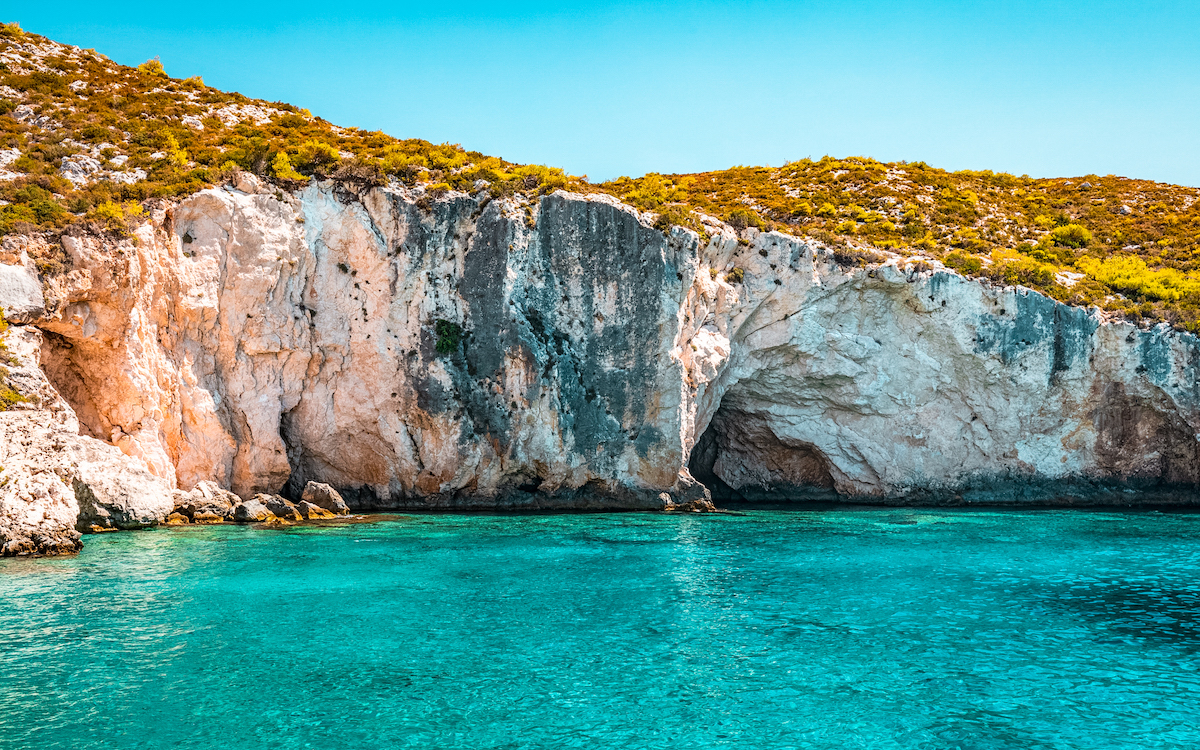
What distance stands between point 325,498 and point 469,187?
13.0m

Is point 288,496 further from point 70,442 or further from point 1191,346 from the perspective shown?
point 1191,346

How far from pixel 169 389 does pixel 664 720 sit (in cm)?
2203

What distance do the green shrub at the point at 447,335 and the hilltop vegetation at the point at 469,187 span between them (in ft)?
16.9

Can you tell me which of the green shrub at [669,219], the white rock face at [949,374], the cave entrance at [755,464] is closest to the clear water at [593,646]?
the white rock face at [949,374]

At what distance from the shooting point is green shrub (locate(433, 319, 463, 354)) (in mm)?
29719

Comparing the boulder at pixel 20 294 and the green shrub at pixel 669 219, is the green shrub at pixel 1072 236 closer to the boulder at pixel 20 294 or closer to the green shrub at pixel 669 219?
the green shrub at pixel 669 219

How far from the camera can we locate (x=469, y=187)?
3103 centimetres

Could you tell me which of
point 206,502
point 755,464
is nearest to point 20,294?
point 206,502

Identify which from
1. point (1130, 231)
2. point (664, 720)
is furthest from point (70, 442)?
point (1130, 231)

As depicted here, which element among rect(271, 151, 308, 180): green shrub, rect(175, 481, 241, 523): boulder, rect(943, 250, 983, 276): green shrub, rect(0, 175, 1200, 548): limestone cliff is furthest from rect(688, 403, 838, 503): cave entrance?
rect(271, 151, 308, 180): green shrub

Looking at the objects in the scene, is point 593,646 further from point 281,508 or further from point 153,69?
point 153,69

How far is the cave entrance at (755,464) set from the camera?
122 feet

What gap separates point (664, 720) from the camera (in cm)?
976

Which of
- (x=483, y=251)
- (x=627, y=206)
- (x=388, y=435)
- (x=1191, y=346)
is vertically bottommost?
(x=388, y=435)
